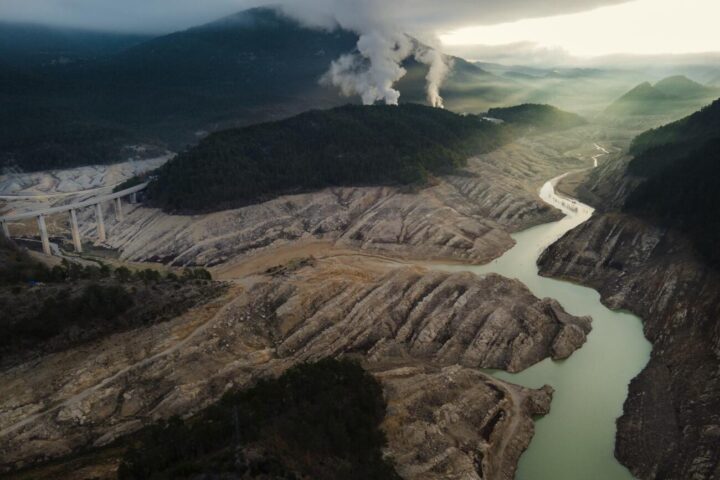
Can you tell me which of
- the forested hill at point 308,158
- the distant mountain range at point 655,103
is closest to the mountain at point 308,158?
the forested hill at point 308,158

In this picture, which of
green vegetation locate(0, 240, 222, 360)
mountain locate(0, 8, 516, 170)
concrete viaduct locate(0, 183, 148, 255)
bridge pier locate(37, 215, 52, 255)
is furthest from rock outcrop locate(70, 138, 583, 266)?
mountain locate(0, 8, 516, 170)

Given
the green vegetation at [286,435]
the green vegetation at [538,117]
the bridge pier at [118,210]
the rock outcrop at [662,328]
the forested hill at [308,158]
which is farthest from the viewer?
the green vegetation at [538,117]

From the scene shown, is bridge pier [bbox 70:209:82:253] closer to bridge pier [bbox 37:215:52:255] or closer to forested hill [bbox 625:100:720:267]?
bridge pier [bbox 37:215:52:255]

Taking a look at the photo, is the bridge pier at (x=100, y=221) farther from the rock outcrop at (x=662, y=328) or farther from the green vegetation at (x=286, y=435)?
the rock outcrop at (x=662, y=328)

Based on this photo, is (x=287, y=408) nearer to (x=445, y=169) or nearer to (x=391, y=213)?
(x=391, y=213)

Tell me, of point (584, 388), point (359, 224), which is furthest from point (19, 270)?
point (584, 388)

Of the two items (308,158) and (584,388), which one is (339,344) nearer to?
(584,388)
